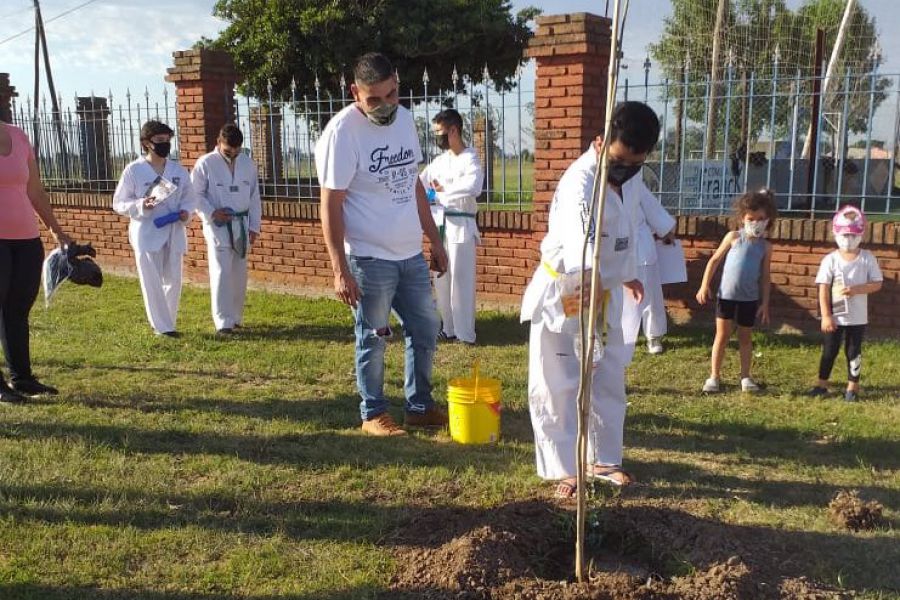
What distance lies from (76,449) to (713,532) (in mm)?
3369

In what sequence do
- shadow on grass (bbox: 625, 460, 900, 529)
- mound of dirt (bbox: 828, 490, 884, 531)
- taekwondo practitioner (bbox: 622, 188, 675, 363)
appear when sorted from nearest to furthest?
mound of dirt (bbox: 828, 490, 884, 531)
shadow on grass (bbox: 625, 460, 900, 529)
taekwondo practitioner (bbox: 622, 188, 675, 363)

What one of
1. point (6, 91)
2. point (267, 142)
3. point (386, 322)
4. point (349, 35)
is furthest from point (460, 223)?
point (349, 35)

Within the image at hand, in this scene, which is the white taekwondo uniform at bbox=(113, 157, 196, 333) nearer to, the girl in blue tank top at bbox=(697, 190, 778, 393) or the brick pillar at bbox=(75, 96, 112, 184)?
the girl in blue tank top at bbox=(697, 190, 778, 393)

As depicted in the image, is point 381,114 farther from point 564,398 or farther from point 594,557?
point 594,557

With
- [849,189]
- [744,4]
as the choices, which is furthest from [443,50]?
[849,189]

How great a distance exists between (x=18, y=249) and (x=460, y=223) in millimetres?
3451

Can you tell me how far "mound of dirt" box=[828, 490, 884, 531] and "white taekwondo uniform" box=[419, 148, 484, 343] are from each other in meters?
4.08

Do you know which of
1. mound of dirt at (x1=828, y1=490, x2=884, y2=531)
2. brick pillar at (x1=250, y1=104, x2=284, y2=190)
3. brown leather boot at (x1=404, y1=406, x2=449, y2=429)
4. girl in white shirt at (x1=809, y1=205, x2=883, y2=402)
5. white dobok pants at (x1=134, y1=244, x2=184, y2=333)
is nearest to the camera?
mound of dirt at (x1=828, y1=490, x2=884, y2=531)

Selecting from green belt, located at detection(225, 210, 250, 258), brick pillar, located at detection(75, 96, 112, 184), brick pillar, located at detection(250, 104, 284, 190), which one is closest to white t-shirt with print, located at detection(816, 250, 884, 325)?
green belt, located at detection(225, 210, 250, 258)

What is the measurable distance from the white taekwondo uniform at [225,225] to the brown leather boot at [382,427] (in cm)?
345

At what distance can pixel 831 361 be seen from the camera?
226 inches

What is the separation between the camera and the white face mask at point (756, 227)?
5.72 metres

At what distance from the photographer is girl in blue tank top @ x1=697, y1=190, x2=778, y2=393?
18.8 ft

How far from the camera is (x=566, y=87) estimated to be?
7.68 metres
